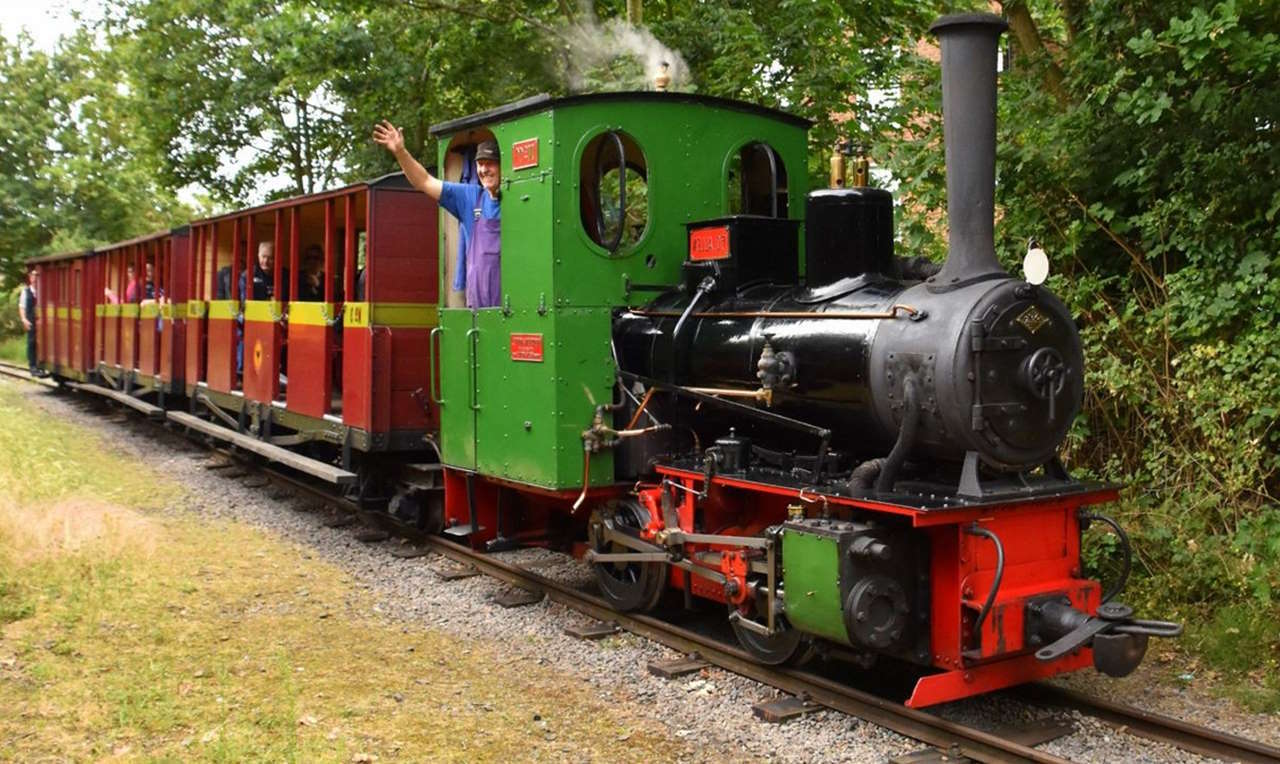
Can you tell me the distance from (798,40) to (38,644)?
288 inches

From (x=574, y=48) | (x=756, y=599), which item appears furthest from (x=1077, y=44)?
(x=574, y=48)

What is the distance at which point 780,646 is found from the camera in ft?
→ 17.8

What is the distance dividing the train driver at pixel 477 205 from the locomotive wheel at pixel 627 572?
4.90ft

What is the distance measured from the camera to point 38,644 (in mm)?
5809

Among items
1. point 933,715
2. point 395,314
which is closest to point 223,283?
point 395,314

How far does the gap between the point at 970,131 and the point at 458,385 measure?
380 cm

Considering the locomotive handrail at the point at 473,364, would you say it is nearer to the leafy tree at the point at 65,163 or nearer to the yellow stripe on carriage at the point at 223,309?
the yellow stripe on carriage at the point at 223,309

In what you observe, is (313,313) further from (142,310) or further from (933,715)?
(142,310)

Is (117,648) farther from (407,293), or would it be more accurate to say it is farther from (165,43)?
(165,43)

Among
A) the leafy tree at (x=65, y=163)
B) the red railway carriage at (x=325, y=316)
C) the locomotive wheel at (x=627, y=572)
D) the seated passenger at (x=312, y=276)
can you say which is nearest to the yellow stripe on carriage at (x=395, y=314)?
the red railway carriage at (x=325, y=316)

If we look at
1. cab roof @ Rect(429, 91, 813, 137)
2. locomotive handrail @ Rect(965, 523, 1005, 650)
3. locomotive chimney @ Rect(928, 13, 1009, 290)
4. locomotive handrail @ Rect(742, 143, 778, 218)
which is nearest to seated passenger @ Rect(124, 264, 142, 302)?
cab roof @ Rect(429, 91, 813, 137)

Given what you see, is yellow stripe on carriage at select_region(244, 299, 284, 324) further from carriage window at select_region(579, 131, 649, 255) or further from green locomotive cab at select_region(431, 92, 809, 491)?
carriage window at select_region(579, 131, 649, 255)

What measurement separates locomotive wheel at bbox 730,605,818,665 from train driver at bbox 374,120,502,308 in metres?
2.59

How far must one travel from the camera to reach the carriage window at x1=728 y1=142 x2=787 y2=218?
6785mm
